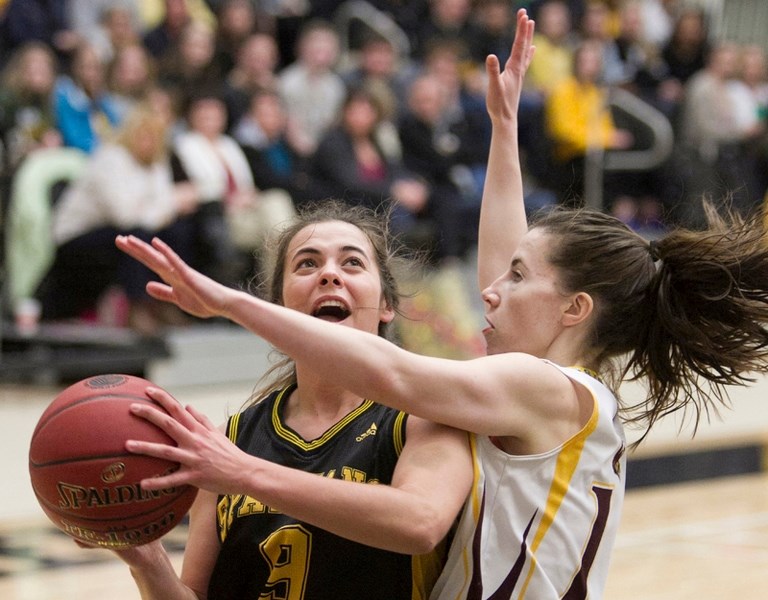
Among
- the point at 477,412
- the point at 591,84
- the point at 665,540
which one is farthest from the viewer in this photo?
the point at 591,84

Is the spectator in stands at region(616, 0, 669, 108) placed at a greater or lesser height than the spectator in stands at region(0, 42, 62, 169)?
lesser

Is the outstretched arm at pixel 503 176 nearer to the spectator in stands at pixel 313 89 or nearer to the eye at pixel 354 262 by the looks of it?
the eye at pixel 354 262

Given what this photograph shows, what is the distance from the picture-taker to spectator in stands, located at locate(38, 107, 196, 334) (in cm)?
694

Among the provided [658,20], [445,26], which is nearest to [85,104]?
[445,26]

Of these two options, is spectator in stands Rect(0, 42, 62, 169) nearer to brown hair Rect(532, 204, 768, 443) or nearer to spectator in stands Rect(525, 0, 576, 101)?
spectator in stands Rect(525, 0, 576, 101)

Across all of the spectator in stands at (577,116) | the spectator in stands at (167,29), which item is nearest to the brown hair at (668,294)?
the spectator in stands at (167,29)

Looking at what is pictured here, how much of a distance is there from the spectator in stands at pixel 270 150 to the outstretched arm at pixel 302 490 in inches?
224

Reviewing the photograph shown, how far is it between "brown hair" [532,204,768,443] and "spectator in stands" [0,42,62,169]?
207 inches

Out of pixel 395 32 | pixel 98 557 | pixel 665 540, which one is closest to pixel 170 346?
pixel 98 557

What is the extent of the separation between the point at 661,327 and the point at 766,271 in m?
0.23

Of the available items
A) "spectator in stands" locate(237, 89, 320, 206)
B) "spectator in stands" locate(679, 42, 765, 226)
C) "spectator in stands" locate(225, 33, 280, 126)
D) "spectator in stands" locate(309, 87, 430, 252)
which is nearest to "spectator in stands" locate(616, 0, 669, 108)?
"spectator in stands" locate(679, 42, 765, 226)

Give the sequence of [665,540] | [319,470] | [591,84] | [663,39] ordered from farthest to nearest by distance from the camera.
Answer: [663,39] → [591,84] → [665,540] → [319,470]

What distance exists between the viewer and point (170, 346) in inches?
279

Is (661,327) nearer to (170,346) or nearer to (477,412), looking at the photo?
(477,412)
